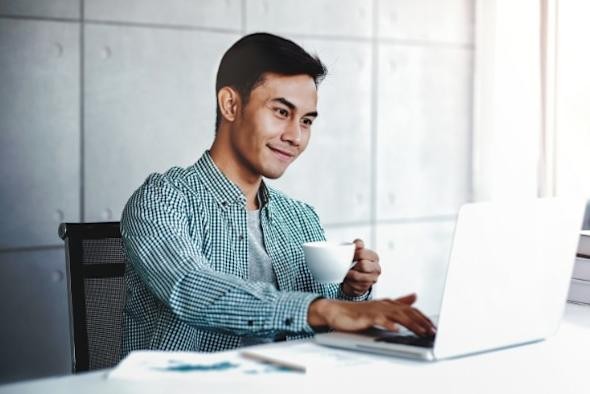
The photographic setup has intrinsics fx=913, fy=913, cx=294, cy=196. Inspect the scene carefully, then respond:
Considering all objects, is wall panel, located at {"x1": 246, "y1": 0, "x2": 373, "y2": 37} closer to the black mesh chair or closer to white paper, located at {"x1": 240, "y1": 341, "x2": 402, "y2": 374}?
the black mesh chair

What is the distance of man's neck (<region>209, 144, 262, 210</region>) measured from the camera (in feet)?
7.36

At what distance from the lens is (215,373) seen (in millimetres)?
1475

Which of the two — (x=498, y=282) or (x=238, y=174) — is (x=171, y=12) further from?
(x=498, y=282)

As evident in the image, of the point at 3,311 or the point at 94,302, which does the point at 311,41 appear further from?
the point at 94,302

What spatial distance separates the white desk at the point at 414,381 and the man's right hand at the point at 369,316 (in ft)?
0.27

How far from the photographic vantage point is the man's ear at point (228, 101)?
2287 millimetres

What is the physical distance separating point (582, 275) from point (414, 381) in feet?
3.37


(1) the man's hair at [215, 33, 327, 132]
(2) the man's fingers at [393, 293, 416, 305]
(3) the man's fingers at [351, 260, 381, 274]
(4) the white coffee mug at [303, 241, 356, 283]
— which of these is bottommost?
(2) the man's fingers at [393, 293, 416, 305]

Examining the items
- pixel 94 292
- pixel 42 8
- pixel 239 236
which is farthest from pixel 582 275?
pixel 42 8

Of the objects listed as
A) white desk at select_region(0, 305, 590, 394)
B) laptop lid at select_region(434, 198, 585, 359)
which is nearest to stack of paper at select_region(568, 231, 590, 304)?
laptop lid at select_region(434, 198, 585, 359)

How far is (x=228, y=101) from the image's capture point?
2.30 meters

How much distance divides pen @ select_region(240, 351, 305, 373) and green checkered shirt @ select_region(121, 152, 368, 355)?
5.6 inches

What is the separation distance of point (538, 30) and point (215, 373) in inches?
145

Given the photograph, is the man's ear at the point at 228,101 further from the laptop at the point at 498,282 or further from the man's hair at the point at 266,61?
the laptop at the point at 498,282
